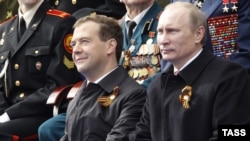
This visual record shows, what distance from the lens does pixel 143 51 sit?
186 inches

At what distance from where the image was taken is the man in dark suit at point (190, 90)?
343 centimetres

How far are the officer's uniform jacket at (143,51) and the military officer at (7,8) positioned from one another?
2.15 metres

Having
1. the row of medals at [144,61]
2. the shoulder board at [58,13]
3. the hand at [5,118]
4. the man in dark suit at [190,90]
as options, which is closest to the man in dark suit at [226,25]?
the row of medals at [144,61]

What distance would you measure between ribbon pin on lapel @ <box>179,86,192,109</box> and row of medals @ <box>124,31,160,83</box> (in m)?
1.05

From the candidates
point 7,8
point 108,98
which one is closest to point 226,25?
point 108,98

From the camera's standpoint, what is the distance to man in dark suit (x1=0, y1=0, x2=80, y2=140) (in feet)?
16.6

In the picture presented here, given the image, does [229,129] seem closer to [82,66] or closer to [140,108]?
[140,108]

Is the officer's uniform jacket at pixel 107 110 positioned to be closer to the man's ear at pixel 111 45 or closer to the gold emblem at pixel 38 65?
the man's ear at pixel 111 45

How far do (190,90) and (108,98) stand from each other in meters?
0.72

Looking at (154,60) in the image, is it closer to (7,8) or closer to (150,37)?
(150,37)

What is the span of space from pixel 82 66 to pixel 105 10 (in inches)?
56.6

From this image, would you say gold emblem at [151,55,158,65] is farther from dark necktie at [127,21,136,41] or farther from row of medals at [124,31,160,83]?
dark necktie at [127,21,136,41]

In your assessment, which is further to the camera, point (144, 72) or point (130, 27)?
point (130, 27)

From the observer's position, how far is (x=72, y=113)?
4.30 m
